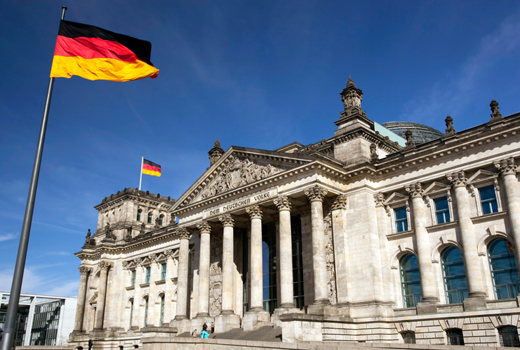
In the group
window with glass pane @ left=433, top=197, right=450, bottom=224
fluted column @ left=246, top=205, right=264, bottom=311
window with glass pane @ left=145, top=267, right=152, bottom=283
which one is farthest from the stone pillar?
window with glass pane @ left=145, top=267, right=152, bottom=283

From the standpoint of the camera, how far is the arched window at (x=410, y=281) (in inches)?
1282

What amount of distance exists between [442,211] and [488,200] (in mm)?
3088

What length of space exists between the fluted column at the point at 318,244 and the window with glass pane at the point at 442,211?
25.1ft

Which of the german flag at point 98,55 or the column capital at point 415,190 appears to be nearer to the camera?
the german flag at point 98,55

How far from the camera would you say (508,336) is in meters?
26.6

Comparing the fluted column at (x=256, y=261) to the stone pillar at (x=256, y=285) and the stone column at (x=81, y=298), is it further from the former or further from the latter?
the stone column at (x=81, y=298)

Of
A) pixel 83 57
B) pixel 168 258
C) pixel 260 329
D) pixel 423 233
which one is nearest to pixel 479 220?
pixel 423 233

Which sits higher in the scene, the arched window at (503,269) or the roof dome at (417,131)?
the roof dome at (417,131)

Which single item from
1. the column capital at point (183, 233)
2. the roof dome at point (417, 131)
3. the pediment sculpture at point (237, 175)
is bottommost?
the column capital at point (183, 233)

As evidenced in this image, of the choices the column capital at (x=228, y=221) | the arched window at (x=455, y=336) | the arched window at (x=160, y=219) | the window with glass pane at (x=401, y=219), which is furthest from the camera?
the arched window at (x=160, y=219)

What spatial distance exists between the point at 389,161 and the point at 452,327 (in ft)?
39.1

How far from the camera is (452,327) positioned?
1133 inches

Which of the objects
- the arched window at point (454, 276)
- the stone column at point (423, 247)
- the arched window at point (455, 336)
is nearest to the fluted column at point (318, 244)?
the stone column at point (423, 247)

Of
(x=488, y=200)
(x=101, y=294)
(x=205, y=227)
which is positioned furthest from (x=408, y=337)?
(x=101, y=294)
